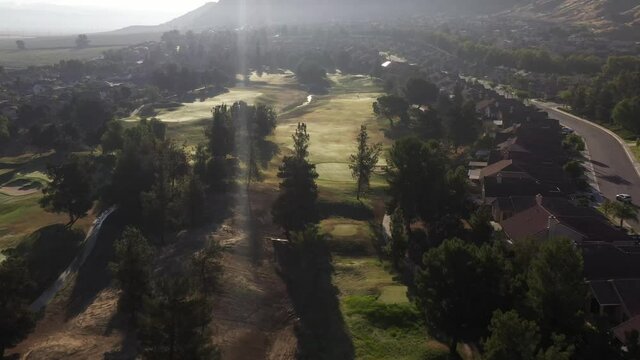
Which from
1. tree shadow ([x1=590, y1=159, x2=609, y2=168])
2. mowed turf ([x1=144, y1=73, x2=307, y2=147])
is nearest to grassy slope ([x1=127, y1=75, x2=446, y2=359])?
mowed turf ([x1=144, y1=73, x2=307, y2=147])

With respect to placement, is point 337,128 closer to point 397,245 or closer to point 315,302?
point 397,245

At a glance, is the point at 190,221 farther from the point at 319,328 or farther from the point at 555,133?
the point at 555,133

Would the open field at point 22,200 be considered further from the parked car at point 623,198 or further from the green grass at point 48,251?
the parked car at point 623,198

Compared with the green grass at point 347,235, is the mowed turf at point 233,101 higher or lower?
higher

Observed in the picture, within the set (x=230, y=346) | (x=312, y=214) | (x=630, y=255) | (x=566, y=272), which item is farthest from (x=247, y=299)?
(x=630, y=255)

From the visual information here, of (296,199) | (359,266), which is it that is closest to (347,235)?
(359,266)

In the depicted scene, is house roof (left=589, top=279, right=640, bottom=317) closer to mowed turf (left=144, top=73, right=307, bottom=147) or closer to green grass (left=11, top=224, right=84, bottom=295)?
green grass (left=11, top=224, right=84, bottom=295)

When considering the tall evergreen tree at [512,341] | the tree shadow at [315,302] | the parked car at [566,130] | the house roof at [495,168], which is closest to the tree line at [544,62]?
the parked car at [566,130]
